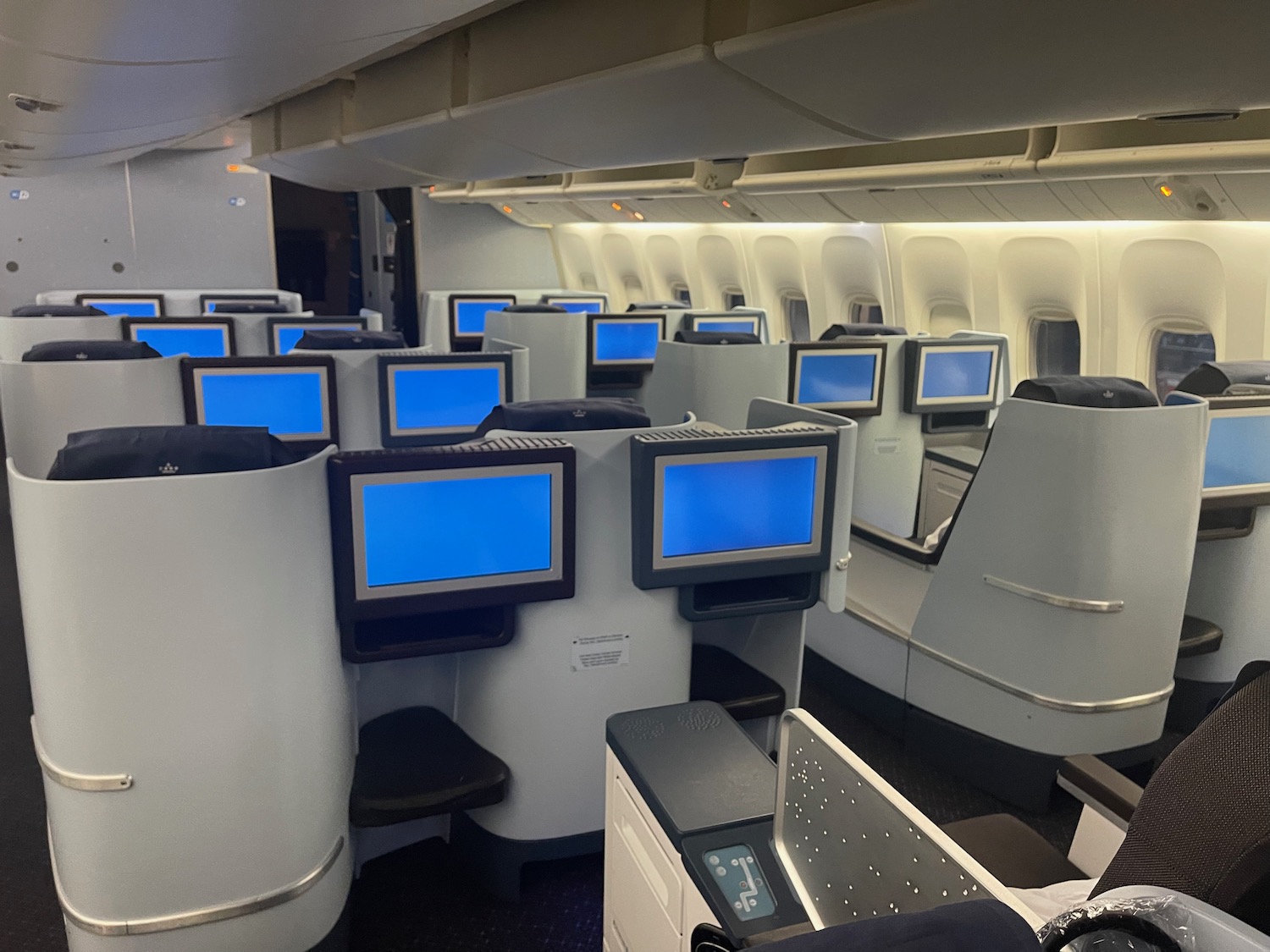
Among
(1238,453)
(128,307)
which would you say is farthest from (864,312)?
(128,307)

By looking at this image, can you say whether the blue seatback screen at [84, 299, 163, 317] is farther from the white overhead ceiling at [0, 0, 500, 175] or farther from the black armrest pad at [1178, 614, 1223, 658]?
the black armrest pad at [1178, 614, 1223, 658]

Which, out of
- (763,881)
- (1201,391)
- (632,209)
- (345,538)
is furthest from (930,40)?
(632,209)

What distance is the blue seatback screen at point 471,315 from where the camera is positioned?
995cm

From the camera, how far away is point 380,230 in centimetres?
1434

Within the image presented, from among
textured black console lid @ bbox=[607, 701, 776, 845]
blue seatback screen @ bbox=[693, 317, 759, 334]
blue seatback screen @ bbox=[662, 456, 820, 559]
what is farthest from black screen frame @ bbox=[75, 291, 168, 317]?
textured black console lid @ bbox=[607, 701, 776, 845]

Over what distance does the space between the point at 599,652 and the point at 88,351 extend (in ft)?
11.6

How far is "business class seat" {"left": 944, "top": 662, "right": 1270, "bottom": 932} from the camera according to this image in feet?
3.83

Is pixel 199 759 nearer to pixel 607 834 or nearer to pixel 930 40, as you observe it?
pixel 607 834

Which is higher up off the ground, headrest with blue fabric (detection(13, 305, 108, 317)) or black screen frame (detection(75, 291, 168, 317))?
black screen frame (detection(75, 291, 168, 317))

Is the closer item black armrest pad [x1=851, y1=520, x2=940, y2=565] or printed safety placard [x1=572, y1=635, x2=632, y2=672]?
printed safety placard [x1=572, y1=635, x2=632, y2=672]

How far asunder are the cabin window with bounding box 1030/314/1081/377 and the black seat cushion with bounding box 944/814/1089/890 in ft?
20.4

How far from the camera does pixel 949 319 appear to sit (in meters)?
8.68

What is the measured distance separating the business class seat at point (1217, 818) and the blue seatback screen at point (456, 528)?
1.70 metres

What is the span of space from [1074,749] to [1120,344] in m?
4.12
